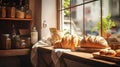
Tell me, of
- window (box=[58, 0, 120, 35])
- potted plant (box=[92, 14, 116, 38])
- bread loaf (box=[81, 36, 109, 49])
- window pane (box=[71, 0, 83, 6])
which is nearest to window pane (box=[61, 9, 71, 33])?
window (box=[58, 0, 120, 35])

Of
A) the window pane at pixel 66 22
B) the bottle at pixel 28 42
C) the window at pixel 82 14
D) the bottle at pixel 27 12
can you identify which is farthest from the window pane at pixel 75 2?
the bottle at pixel 28 42

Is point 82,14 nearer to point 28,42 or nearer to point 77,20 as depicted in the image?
point 77,20

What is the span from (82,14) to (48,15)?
564mm

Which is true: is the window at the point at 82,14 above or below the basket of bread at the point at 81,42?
above

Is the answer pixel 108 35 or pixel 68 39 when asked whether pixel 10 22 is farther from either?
pixel 108 35

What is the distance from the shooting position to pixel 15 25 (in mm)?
2658

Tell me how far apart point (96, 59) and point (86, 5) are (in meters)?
0.96

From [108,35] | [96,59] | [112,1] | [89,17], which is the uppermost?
[112,1]

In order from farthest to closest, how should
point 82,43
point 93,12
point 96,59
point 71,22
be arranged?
point 71,22 → point 93,12 → point 82,43 → point 96,59

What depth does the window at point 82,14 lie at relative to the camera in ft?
5.96

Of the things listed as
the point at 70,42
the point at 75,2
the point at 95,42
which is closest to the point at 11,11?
the point at 75,2

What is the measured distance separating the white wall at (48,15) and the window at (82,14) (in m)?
0.09

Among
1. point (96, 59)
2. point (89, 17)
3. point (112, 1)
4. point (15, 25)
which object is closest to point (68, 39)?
point (89, 17)

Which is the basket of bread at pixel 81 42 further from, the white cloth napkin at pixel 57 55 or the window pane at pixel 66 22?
the window pane at pixel 66 22
